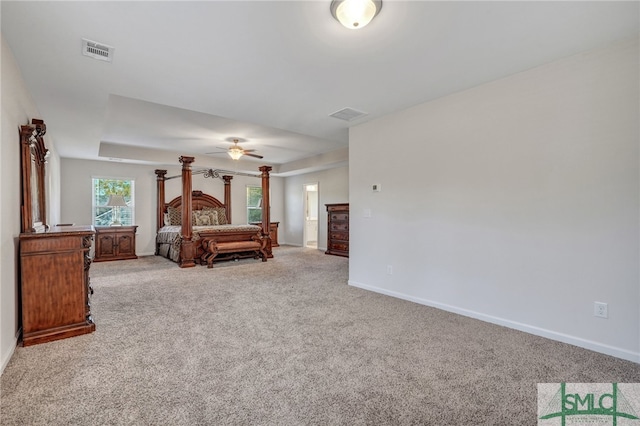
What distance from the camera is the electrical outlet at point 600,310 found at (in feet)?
7.72

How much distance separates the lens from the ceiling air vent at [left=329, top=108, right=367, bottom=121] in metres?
Result: 3.74

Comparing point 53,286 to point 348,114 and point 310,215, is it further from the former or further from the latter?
point 310,215

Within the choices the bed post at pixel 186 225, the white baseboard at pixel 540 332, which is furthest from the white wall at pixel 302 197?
the white baseboard at pixel 540 332

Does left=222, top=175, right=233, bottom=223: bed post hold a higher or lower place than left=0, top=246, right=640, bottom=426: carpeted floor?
higher

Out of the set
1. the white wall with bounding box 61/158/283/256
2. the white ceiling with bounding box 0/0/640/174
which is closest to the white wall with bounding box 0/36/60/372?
the white ceiling with bounding box 0/0/640/174

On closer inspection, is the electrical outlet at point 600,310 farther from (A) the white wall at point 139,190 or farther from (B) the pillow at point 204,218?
(A) the white wall at point 139,190

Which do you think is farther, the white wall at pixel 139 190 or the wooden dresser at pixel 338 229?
the wooden dresser at pixel 338 229

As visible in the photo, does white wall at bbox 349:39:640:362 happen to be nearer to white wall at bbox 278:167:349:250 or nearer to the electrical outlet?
the electrical outlet

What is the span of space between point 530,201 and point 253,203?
7876 millimetres

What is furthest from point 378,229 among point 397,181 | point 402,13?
point 402,13

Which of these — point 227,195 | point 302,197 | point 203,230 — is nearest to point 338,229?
point 302,197

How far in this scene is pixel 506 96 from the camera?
Result: 2.87 m

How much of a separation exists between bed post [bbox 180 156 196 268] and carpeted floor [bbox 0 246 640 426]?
2.38m

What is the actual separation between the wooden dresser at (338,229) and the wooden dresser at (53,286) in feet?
16.9
